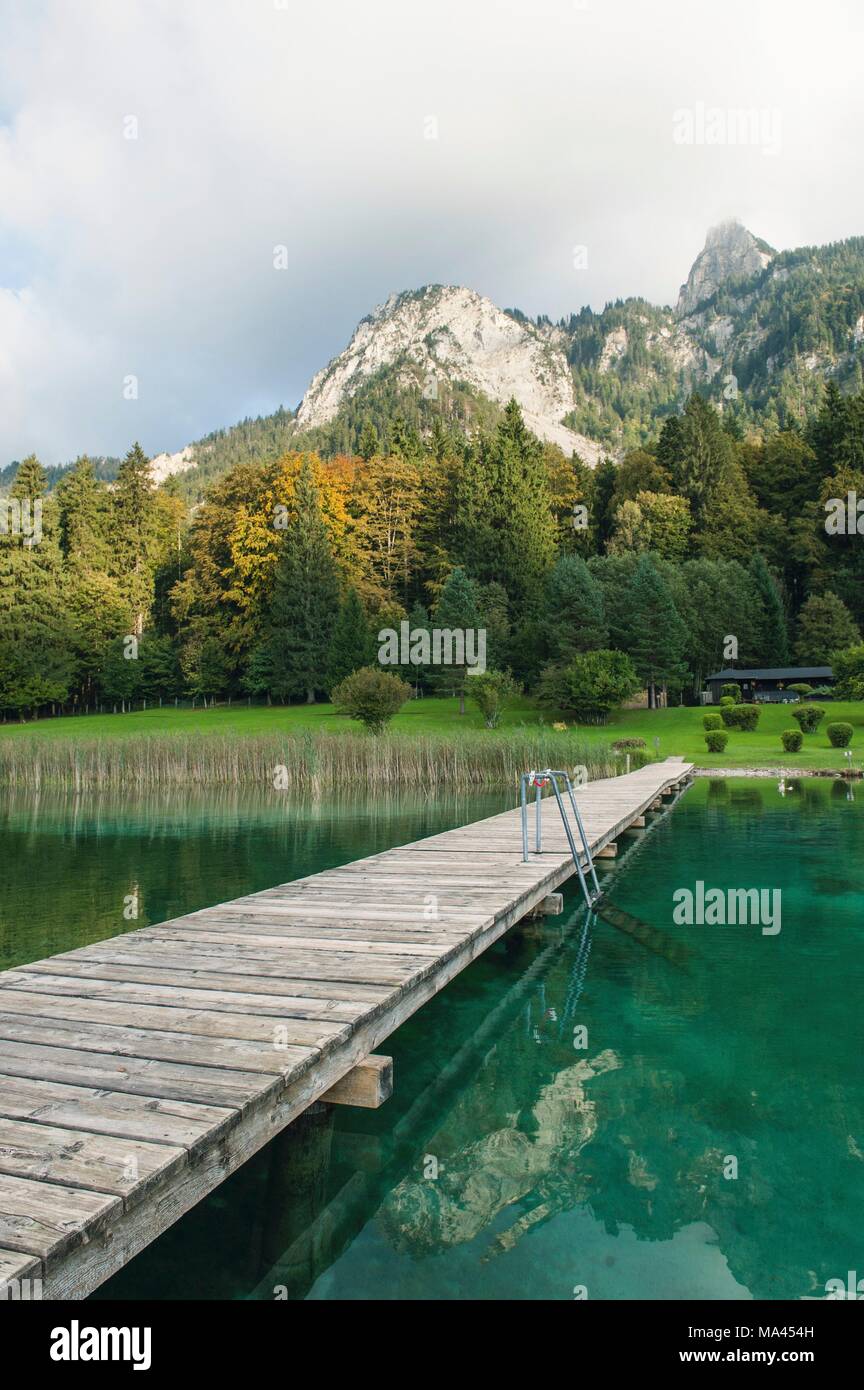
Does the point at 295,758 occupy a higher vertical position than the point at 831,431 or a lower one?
lower

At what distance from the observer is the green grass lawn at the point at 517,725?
28906mm

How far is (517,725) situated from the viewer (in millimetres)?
38344

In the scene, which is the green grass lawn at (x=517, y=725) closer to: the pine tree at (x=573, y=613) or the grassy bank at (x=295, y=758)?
the grassy bank at (x=295, y=758)

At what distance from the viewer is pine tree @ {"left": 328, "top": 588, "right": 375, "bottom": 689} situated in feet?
153

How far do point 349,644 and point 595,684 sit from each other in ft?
49.5

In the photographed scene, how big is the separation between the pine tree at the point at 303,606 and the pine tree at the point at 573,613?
1276cm

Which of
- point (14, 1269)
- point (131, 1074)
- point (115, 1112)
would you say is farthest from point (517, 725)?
point (14, 1269)

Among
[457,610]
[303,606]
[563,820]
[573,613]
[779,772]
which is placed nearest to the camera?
[563,820]

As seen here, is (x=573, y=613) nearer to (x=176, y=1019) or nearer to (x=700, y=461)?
(x=700, y=461)

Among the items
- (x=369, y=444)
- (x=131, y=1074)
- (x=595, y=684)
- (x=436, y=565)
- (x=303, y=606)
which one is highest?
(x=369, y=444)

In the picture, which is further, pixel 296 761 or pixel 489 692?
pixel 489 692

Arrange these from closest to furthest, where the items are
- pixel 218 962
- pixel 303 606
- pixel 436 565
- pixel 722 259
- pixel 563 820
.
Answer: pixel 218 962 → pixel 563 820 → pixel 303 606 → pixel 436 565 → pixel 722 259
